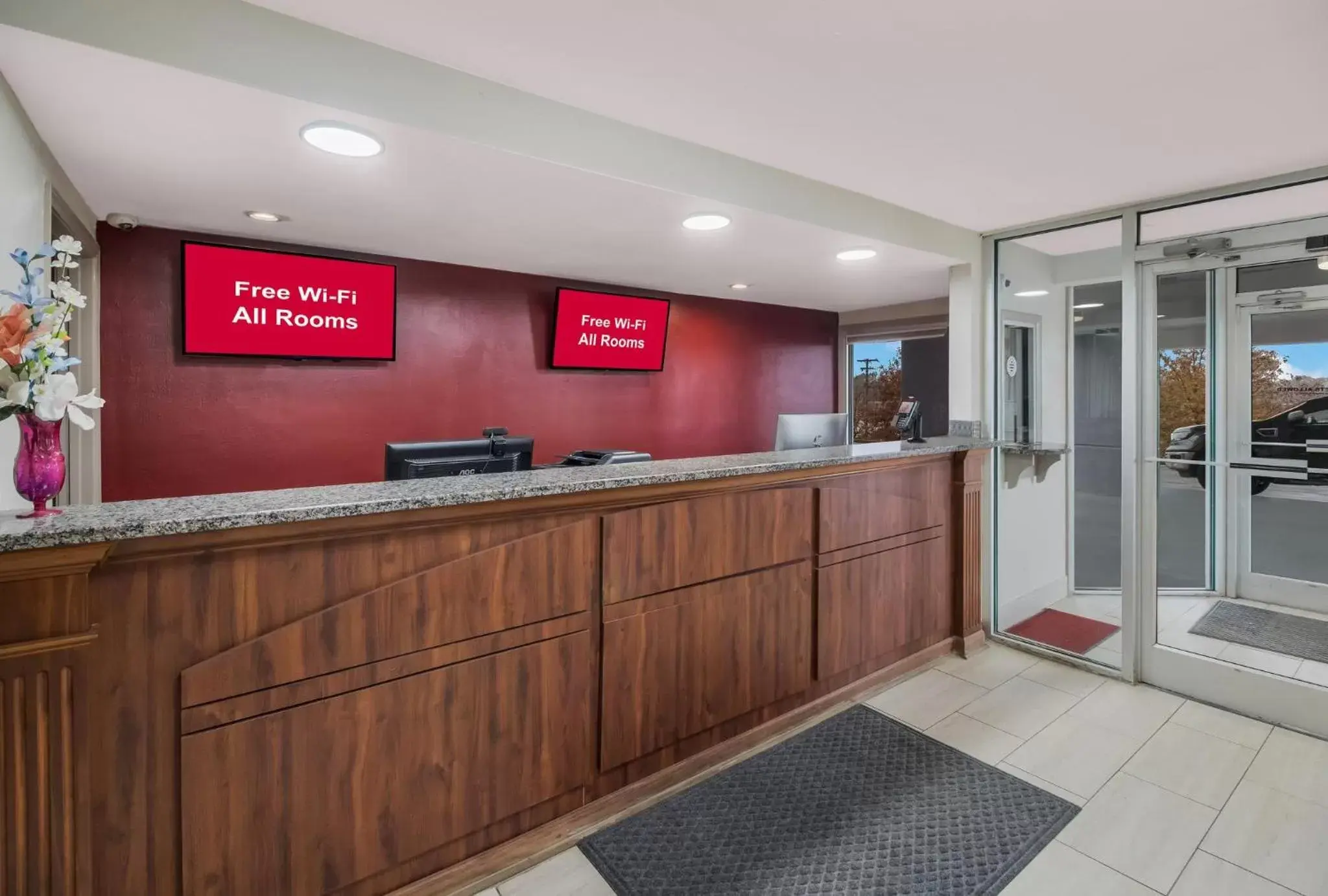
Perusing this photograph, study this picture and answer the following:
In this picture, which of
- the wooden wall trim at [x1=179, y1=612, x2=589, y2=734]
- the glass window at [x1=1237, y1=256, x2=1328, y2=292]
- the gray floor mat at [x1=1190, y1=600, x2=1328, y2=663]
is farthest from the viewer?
the gray floor mat at [x1=1190, y1=600, x2=1328, y2=663]

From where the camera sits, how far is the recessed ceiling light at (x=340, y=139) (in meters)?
1.94

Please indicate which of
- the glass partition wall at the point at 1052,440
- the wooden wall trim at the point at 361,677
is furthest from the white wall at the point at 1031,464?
the wooden wall trim at the point at 361,677

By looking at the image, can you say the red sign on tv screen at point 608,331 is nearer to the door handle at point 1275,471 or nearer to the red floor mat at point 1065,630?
the red floor mat at point 1065,630

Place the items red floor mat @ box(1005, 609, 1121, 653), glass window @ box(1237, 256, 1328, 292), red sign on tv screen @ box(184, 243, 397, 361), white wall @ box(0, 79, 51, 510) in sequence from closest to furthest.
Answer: white wall @ box(0, 79, 51, 510) → glass window @ box(1237, 256, 1328, 292) → red sign on tv screen @ box(184, 243, 397, 361) → red floor mat @ box(1005, 609, 1121, 653)

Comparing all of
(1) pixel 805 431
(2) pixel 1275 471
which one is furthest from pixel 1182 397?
(1) pixel 805 431

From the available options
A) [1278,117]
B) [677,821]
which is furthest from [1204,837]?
[1278,117]

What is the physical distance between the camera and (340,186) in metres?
2.50

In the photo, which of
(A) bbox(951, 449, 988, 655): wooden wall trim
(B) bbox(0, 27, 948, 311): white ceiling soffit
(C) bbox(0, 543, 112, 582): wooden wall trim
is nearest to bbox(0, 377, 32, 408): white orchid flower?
(C) bbox(0, 543, 112, 582): wooden wall trim

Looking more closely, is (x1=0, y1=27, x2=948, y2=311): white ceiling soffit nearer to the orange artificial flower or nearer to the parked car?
the orange artificial flower

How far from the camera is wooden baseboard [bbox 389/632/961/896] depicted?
6.20 feet

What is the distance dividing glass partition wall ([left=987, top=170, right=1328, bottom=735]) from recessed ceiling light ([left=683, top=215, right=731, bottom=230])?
191 centimetres

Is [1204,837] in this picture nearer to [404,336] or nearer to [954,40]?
[954,40]

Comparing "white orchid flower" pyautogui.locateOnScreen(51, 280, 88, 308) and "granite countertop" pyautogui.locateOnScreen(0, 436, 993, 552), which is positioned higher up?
"white orchid flower" pyautogui.locateOnScreen(51, 280, 88, 308)

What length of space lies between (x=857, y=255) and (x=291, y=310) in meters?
2.99
